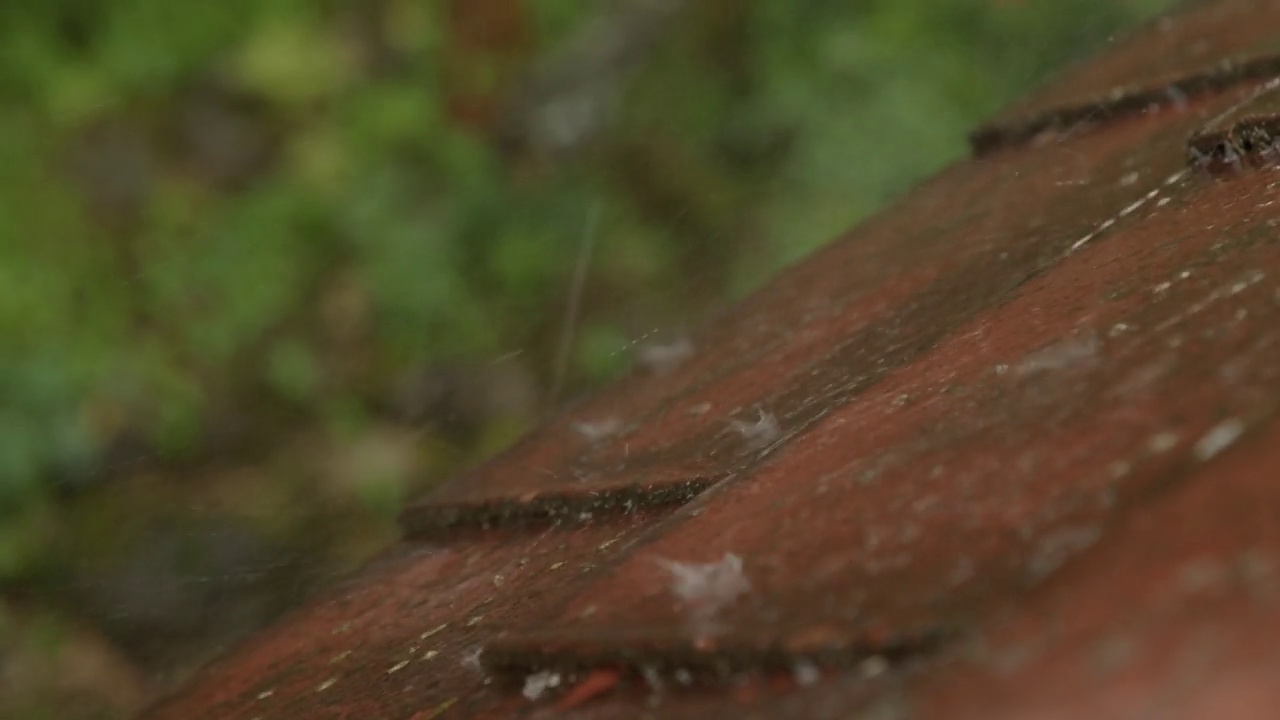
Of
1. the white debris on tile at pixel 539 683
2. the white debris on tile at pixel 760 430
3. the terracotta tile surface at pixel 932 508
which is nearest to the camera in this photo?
the terracotta tile surface at pixel 932 508

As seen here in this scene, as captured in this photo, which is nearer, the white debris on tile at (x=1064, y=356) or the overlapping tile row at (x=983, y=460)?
the overlapping tile row at (x=983, y=460)

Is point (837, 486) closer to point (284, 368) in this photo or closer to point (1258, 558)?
point (1258, 558)

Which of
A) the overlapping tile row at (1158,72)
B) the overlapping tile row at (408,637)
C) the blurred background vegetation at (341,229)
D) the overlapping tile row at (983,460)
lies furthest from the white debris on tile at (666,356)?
the blurred background vegetation at (341,229)

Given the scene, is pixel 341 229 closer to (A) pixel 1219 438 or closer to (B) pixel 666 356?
(B) pixel 666 356

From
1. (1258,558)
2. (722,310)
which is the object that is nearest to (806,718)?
(1258,558)

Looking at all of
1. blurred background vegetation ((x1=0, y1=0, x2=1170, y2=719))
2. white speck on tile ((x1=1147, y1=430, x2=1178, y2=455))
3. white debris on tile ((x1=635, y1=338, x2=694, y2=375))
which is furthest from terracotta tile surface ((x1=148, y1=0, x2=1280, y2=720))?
blurred background vegetation ((x1=0, y1=0, x2=1170, y2=719))

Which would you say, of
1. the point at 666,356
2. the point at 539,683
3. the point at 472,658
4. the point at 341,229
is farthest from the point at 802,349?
the point at 341,229

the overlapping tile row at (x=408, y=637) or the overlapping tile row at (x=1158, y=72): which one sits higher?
the overlapping tile row at (x=1158, y=72)

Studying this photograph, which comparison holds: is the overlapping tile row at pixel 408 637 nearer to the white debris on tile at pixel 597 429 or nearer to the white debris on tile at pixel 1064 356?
the white debris on tile at pixel 597 429
